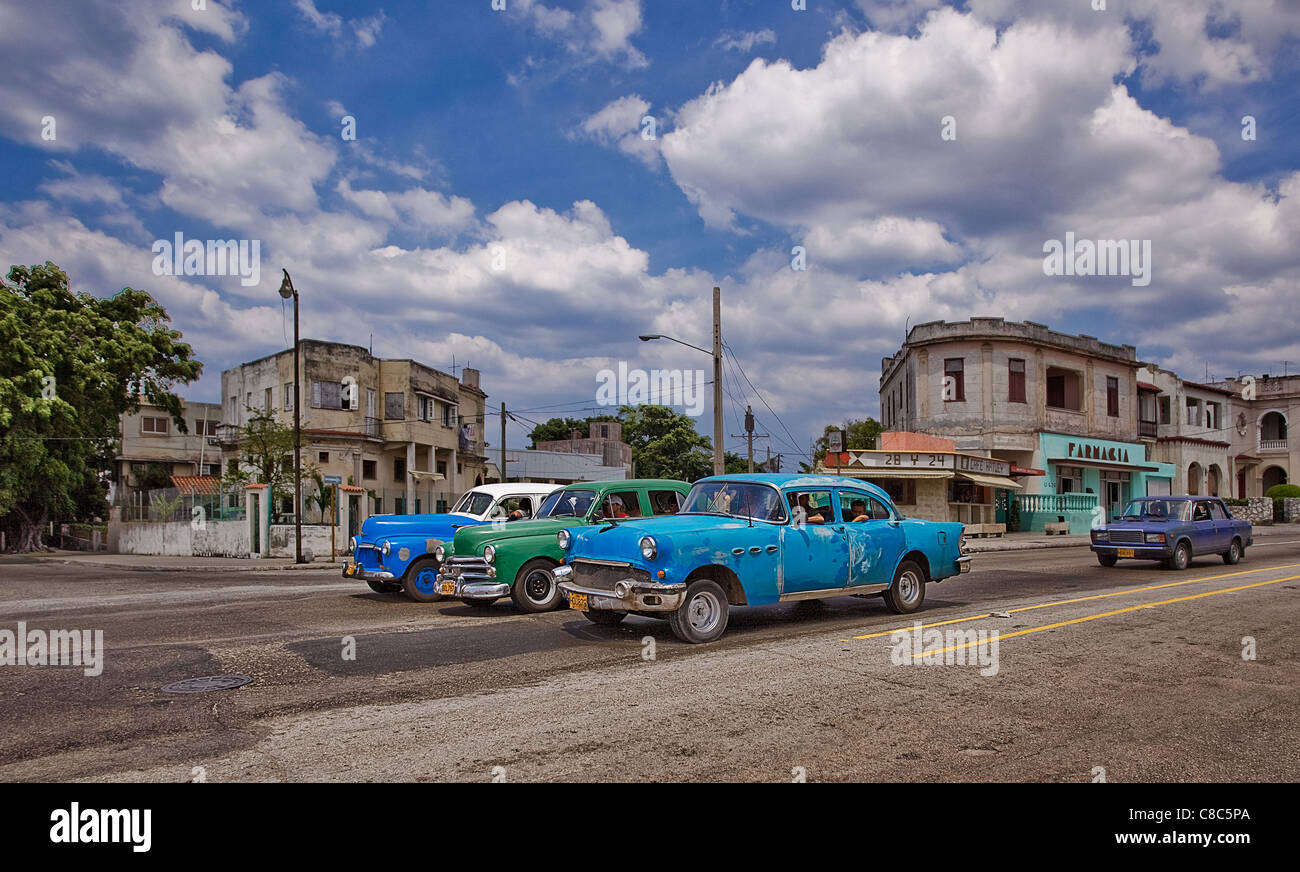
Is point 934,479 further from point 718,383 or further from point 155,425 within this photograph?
point 155,425

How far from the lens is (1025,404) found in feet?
126

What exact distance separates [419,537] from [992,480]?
27.0 meters

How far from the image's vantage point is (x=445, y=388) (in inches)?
1934

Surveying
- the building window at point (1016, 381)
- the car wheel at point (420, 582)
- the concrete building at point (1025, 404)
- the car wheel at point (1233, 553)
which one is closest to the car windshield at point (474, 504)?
the car wheel at point (420, 582)

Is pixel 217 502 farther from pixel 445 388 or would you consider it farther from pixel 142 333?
pixel 445 388

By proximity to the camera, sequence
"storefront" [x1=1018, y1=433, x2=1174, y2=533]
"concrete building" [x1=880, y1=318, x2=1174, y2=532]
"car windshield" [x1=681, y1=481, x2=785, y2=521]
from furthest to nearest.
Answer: "concrete building" [x1=880, y1=318, x2=1174, y2=532]
"storefront" [x1=1018, y1=433, x2=1174, y2=533]
"car windshield" [x1=681, y1=481, x2=785, y2=521]

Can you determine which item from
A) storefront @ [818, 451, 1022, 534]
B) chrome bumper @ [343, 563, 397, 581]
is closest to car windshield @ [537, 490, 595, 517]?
chrome bumper @ [343, 563, 397, 581]

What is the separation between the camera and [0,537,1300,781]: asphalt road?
4898mm

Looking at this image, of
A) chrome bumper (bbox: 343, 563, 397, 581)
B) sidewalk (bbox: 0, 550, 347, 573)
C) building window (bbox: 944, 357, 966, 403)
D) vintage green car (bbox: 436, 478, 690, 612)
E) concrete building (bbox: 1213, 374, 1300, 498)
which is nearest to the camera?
vintage green car (bbox: 436, 478, 690, 612)

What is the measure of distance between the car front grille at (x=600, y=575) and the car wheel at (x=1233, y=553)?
53.1ft

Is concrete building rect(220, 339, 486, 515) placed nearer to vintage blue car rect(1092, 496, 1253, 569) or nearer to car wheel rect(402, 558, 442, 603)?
car wheel rect(402, 558, 442, 603)

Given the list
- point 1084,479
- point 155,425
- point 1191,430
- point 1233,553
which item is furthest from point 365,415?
point 1191,430

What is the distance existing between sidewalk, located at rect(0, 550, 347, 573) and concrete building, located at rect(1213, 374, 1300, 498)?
5727 centimetres
